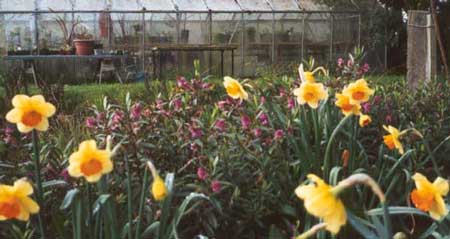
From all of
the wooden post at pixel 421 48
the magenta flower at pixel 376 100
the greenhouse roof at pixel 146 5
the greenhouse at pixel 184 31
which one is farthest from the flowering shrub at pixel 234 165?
the greenhouse roof at pixel 146 5

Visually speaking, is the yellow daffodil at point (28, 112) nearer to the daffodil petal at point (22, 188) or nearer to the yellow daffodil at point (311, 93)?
the daffodil petal at point (22, 188)

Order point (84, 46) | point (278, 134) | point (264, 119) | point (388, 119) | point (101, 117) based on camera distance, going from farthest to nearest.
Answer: point (84, 46) → point (388, 119) → point (264, 119) → point (101, 117) → point (278, 134)

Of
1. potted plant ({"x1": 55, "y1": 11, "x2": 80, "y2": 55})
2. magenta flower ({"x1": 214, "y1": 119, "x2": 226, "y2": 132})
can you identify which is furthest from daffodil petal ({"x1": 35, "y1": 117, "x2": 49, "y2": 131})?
potted plant ({"x1": 55, "y1": 11, "x2": 80, "y2": 55})

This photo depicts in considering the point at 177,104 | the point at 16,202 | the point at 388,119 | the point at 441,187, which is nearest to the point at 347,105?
the point at 441,187

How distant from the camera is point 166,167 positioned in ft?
9.83

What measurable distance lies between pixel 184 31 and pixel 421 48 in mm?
9992

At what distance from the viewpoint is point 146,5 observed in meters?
15.3

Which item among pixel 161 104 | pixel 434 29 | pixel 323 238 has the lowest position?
pixel 323 238

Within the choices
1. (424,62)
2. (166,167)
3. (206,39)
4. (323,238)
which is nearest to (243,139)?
(166,167)

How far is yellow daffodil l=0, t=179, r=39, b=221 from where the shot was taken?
1520mm

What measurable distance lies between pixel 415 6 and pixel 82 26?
7.17 metres

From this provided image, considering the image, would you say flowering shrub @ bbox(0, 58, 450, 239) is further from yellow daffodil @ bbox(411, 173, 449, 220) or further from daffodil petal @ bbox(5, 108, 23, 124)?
yellow daffodil @ bbox(411, 173, 449, 220)

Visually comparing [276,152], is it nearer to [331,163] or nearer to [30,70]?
[331,163]

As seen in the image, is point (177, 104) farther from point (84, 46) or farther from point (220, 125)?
point (84, 46)
